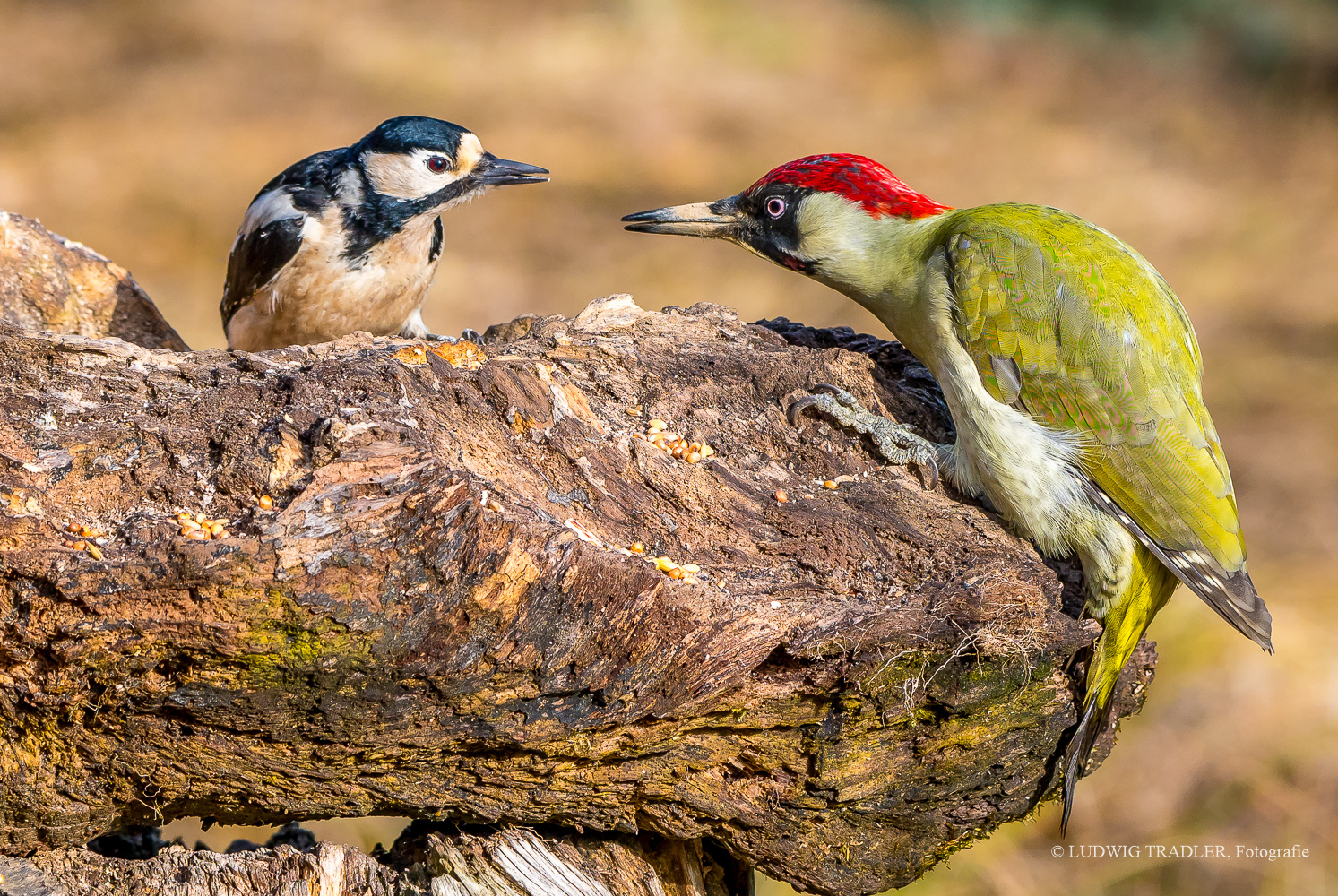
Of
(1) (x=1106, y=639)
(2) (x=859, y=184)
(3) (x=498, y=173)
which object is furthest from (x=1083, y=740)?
(3) (x=498, y=173)

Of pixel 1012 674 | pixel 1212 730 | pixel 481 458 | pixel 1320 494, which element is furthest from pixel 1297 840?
pixel 481 458

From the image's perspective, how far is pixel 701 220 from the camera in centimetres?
360

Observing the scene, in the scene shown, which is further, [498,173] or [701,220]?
[498,173]

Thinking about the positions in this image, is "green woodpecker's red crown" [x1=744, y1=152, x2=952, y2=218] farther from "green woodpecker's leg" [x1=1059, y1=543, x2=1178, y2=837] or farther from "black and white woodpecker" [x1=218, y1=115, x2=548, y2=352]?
"green woodpecker's leg" [x1=1059, y1=543, x2=1178, y2=837]

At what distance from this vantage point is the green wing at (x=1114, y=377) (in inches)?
112

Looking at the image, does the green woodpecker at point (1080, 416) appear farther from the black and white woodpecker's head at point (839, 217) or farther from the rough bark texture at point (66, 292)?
the rough bark texture at point (66, 292)

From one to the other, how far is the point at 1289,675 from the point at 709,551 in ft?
18.3

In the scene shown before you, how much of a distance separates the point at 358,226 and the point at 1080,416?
105 inches

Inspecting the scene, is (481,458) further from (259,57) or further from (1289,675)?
(259,57)

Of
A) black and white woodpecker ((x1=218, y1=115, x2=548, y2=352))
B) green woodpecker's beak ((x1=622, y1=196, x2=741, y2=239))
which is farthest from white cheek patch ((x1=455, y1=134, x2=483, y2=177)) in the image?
green woodpecker's beak ((x1=622, y1=196, x2=741, y2=239))

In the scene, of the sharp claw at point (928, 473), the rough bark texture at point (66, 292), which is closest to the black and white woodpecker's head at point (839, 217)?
the sharp claw at point (928, 473)

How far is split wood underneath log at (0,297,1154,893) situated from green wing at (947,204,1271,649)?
0.35 metres

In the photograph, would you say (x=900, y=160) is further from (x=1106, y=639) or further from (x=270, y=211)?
(x=1106, y=639)

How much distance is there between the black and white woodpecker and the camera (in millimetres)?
3973
